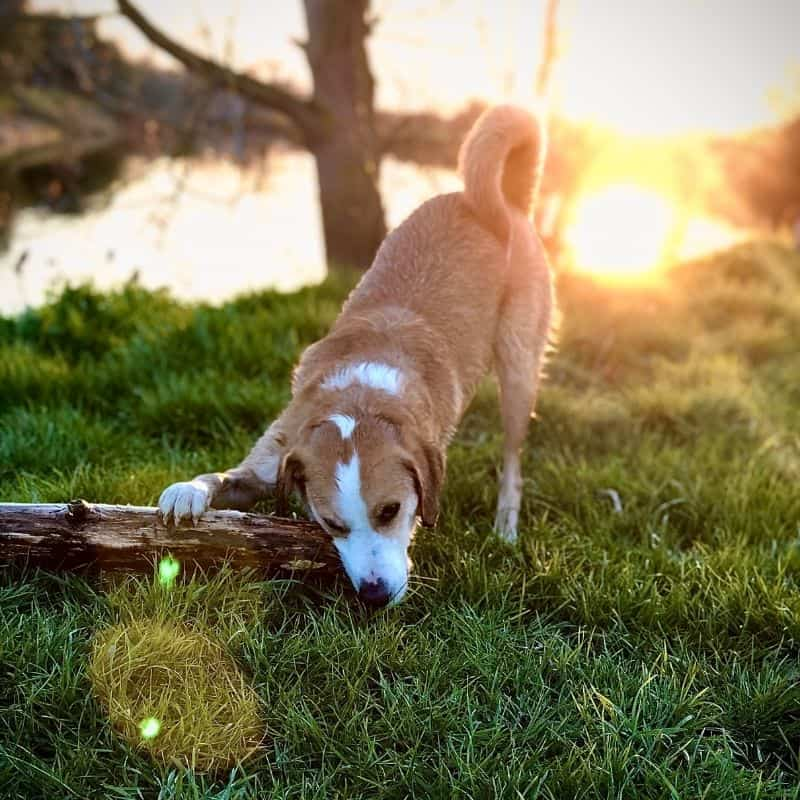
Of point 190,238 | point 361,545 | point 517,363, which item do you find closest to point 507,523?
point 517,363

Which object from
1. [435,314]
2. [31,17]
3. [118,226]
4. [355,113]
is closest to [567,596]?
[435,314]

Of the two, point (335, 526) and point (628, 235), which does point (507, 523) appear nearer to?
point (335, 526)

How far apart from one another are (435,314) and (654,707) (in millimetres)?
2053

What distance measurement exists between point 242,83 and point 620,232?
6351 mm

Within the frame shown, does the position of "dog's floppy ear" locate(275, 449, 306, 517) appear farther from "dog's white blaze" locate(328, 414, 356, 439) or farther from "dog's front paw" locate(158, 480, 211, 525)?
"dog's front paw" locate(158, 480, 211, 525)

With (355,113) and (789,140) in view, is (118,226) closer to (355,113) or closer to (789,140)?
(355,113)

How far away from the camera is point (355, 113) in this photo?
7730 mm

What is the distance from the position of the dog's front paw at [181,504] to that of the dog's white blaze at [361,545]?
0.51m

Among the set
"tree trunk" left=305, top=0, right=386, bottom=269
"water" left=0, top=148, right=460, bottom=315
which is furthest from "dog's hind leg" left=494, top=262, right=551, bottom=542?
"tree trunk" left=305, top=0, right=386, bottom=269

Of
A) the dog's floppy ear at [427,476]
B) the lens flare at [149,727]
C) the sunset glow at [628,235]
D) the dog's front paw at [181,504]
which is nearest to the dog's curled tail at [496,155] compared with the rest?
the dog's floppy ear at [427,476]

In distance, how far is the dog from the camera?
3104 millimetres

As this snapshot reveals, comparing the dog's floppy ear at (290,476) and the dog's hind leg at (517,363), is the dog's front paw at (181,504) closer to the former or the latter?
the dog's floppy ear at (290,476)

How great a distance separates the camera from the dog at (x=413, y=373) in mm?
3104

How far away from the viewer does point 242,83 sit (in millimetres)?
7211
